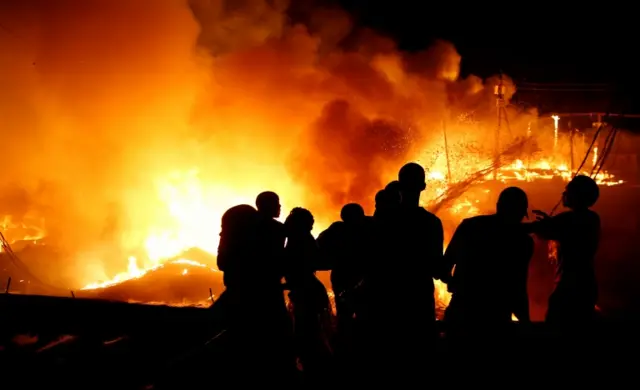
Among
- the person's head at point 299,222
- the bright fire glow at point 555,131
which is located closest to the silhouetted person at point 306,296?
the person's head at point 299,222

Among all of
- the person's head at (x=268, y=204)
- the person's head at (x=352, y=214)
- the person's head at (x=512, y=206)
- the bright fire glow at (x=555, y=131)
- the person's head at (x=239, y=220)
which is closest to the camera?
the person's head at (x=512, y=206)

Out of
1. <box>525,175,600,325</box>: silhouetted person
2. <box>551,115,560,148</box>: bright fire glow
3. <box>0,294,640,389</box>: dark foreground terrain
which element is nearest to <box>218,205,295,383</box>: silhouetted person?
<box>0,294,640,389</box>: dark foreground terrain

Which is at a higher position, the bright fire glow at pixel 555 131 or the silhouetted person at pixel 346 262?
the bright fire glow at pixel 555 131

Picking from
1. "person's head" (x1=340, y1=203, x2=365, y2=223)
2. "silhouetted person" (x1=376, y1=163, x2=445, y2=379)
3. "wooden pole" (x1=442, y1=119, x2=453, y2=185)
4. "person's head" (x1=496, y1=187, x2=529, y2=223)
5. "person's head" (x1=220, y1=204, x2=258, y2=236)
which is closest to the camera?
"silhouetted person" (x1=376, y1=163, x2=445, y2=379)

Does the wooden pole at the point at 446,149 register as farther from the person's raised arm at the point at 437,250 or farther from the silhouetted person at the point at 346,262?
the person's raised arm at the point at 437,250

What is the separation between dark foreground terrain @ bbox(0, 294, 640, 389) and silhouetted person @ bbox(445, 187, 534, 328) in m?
0.16

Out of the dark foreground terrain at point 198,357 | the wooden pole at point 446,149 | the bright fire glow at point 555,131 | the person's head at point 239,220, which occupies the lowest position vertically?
the dark foreground terrain at point 198,357

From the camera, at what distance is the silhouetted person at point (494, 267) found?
2883 mm

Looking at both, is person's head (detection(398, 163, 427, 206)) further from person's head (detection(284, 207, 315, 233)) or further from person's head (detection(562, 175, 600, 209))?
person's head (detection(562, 175, 600, 209))

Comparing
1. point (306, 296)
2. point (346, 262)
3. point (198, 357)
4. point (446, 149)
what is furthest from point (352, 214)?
point (446, 149)

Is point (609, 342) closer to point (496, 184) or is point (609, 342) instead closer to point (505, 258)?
point (505, 258)

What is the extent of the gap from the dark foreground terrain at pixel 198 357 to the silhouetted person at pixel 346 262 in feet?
1.89

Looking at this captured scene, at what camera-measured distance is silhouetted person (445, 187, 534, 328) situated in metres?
2.88

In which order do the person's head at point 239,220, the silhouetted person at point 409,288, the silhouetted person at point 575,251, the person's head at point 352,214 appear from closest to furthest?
the silhouetted person at point 409,288 < the person's head at point 239,220 < the silhouetted person at point 575,251 < the person's head at point 352,214
